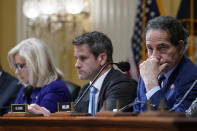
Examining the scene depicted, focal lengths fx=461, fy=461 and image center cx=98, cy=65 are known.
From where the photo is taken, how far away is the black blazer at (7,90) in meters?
4.85

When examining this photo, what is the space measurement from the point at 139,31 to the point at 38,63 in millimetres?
2282

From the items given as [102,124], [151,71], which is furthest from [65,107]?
[151,71]

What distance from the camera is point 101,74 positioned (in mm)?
3607

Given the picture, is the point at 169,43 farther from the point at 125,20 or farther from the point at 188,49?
the point at 125,20

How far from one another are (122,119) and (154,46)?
130cm

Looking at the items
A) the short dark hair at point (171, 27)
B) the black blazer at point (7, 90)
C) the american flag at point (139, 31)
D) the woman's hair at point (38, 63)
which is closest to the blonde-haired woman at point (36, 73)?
the woman's hair at point (38, 63)

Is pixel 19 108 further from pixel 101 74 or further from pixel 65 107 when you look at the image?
pixel 101 74

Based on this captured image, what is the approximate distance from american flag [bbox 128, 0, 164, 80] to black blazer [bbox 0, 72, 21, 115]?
1.97 metres

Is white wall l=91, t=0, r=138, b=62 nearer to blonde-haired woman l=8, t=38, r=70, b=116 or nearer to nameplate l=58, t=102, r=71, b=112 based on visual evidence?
blonde-haired woman l=8, t=38, r=70, b=116

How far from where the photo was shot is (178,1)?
6027 millimetres

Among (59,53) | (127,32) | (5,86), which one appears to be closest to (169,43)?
(5,86)

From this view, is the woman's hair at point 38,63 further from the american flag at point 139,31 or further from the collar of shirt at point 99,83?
the american flag at point 139,31

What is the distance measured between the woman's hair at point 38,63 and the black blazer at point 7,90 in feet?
1.79

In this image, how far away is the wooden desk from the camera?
161 centimetres
